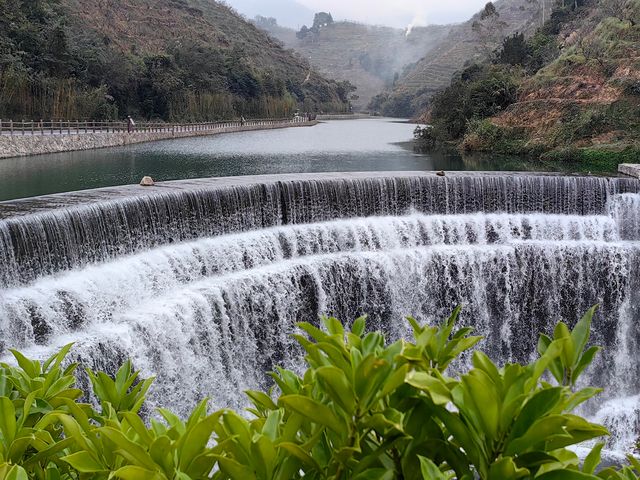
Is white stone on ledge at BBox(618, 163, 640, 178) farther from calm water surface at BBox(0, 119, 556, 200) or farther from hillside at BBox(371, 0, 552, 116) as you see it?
hillside at BBox(371, 0, 552, 116)

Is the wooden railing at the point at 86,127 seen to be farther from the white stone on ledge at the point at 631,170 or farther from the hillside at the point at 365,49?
the hillside at the point at 365,49

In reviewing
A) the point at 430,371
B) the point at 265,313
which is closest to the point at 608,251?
the point at 265,313

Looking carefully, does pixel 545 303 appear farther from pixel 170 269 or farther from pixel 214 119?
pixel 214 119

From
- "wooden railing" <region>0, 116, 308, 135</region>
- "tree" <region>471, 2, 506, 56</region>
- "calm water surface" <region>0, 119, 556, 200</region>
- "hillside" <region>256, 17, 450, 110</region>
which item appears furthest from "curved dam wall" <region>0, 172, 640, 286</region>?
"hillside" <region>256, 17, 450, 110</region>

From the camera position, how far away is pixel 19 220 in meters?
6.74

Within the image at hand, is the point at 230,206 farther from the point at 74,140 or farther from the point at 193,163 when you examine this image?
the point at 74,140

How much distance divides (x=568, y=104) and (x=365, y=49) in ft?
409

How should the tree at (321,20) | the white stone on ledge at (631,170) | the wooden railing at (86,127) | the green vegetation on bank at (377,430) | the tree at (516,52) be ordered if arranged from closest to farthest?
the green vegetation on bank at (377,430)
the white stone on ledge at (631,170)
the wooden railing at (86,127)
the tree at (516,52)
the tree at (321,20)

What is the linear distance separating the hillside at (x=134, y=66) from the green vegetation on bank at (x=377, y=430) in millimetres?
25857

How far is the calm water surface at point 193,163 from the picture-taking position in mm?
14359

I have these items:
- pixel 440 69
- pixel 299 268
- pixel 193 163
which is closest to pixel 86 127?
pixel 193 163

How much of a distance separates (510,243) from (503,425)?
9.30 m

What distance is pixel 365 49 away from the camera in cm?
14012

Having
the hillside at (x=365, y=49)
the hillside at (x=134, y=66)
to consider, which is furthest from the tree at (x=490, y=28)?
the hillside at (x=365, y=49)
